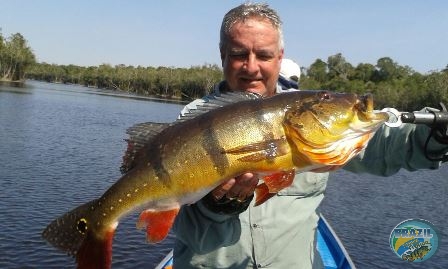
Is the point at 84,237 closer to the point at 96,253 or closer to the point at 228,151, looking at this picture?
the point at 96,253

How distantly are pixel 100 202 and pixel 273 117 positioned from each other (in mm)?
1260

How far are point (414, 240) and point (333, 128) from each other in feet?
13.0

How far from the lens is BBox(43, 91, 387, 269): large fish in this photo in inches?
106

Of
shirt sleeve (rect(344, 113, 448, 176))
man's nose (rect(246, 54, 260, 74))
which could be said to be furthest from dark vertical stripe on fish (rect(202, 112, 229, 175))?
shirt sleeve (rect(344, 113, 448, 176))

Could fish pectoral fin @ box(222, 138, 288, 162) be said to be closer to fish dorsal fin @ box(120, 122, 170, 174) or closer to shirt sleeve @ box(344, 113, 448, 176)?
fish dorsal fin @ box(120, 122, 170, 174)

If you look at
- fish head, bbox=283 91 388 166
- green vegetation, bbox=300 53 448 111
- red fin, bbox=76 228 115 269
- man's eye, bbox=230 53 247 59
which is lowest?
red fin, bbox=76 228 115 269

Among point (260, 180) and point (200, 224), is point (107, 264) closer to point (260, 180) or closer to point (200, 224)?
point (200, 224)

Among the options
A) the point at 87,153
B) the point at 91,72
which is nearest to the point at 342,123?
the point at 87,153

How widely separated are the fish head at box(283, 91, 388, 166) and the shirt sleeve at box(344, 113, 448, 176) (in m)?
0.82

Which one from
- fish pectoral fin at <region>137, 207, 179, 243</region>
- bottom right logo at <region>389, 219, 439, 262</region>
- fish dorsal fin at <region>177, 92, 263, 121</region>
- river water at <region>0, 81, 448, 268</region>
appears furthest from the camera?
river water at <region>0, 81, 448, 268</region>

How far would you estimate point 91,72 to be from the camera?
15850cm

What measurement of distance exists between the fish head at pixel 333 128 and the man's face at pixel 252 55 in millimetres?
829

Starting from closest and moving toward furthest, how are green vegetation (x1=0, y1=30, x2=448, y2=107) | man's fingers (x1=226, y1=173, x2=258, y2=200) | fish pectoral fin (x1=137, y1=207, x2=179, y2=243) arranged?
1. man's fingers (x1=226, y1=173, x2=258, y2=200)
2. fish pectoral fin (x1=137, y1=207, x2=179, y2=243)
3. green vegetation (x1=0, y1=30, x2=448, y2=107)

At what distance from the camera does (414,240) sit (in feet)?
19.6
